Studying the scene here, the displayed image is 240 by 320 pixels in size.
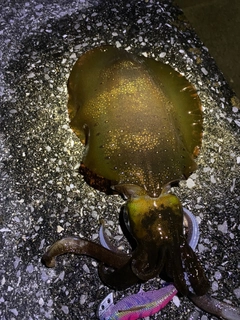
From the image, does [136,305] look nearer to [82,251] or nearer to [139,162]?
[82,251]

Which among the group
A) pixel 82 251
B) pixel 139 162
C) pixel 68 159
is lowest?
pixel 82 251

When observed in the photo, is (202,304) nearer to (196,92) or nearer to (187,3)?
(196,92)

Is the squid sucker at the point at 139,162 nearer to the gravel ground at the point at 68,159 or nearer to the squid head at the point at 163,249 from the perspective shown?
the squid head at the point at 163,249

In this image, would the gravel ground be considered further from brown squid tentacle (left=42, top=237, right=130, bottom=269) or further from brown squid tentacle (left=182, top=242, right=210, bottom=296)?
brown squid tentacle (left=182, top=242, right=210, bottom=296)

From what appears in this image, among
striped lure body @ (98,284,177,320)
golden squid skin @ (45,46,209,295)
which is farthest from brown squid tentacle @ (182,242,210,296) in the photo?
striped lure body @ (98,284,177,320)

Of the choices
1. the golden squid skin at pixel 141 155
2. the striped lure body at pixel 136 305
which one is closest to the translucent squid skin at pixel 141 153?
the golden squid skin at pixel 141 155

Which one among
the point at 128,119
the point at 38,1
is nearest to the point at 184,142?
the point at 128,119

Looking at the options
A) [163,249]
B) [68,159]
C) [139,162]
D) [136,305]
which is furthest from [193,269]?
[68,159]
